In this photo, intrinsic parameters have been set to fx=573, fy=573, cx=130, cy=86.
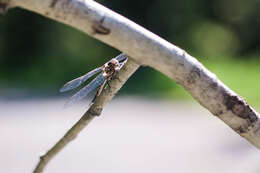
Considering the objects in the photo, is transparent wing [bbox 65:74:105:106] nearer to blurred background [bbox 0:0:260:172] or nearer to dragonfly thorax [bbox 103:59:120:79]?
dragonfly thorax [bbox 103:59:120:79]

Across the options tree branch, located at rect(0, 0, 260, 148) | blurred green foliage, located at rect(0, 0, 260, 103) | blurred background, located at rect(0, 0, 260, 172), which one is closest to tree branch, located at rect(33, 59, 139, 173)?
tree branch, located at rect(0, 0, 260, 148)

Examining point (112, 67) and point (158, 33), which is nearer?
point (112, 67)

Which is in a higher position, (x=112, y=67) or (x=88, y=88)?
(x=88, y=88)

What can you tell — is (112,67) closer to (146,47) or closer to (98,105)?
(98,105)

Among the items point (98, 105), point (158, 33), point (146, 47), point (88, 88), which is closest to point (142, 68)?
point (158, 33)

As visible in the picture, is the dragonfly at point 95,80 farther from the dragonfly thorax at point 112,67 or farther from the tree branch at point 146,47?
the tree branch at point 146,47

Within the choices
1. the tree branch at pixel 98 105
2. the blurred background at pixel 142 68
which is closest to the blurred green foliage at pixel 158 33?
the blurred background at pixel 142 68
